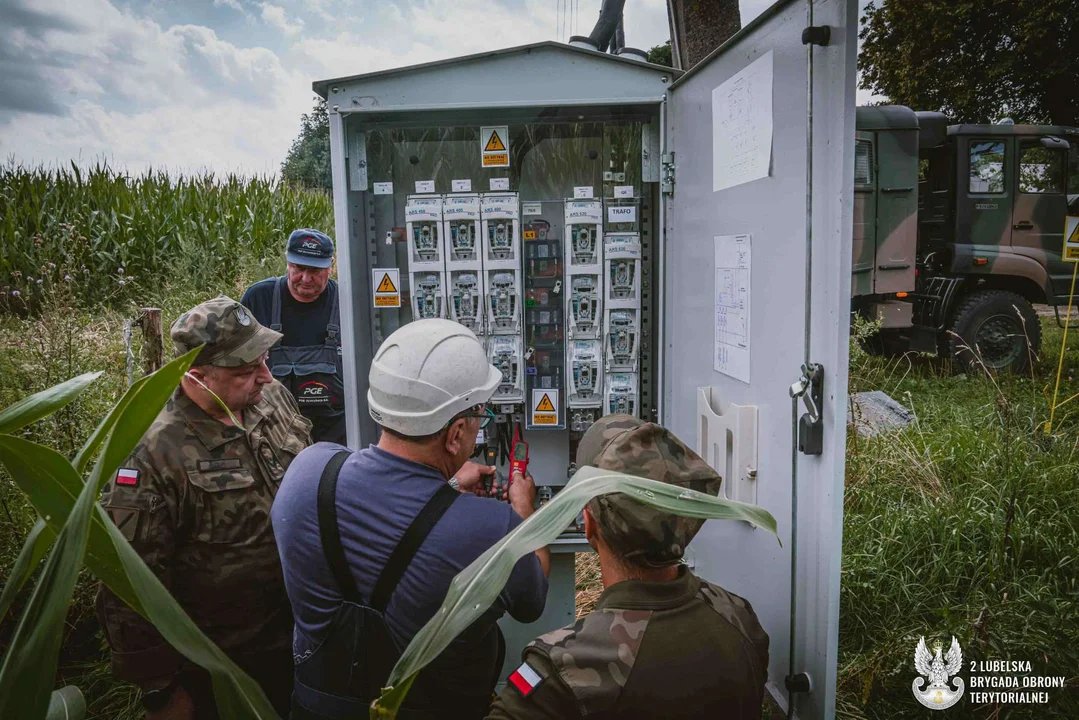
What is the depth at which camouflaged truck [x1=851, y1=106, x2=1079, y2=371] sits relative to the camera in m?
6.63

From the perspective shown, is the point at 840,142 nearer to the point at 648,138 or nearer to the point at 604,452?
the point at 604,452

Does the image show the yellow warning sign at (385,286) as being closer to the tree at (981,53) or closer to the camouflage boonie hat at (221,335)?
the camouflage boonie hat at (221,335)

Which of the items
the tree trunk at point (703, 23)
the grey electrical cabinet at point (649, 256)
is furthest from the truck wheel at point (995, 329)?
the grey electrical cabinet at point (649, 256)

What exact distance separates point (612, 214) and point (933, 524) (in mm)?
2045

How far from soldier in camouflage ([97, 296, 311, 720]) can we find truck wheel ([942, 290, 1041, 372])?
6635mm

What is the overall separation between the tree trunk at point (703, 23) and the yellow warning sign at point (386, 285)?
98.1 inches

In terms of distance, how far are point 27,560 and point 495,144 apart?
210 centimetres

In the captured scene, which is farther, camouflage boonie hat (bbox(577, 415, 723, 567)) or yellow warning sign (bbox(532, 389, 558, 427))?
yellow warning sign (bbox(532, 389, 558, 427))

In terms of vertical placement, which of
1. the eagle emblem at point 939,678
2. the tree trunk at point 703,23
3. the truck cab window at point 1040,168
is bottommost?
the eagle emblem at point 939,678

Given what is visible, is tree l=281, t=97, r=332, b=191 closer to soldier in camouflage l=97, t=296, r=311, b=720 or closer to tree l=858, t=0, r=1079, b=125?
tree l=858, t=0, r=1079, b=125

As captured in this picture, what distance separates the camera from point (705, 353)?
1.94 metres

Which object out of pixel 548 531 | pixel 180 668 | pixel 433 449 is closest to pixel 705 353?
pixel 433 449

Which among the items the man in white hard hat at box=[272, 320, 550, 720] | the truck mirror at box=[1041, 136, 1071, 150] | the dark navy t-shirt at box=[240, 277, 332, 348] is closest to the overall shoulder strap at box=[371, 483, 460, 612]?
the man in white hard hat at box=[272, 320, 550, 720]

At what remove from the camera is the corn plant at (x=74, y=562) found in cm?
43
